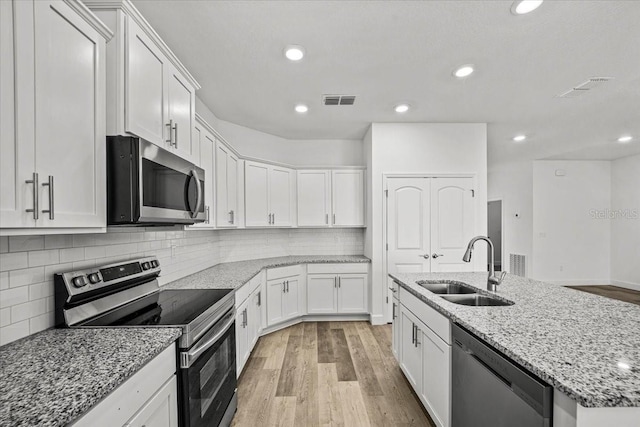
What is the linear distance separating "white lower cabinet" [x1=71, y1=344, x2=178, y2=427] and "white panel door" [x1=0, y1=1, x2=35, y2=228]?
2.05 ft

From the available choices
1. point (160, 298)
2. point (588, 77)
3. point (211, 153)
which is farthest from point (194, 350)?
point (588, 77)

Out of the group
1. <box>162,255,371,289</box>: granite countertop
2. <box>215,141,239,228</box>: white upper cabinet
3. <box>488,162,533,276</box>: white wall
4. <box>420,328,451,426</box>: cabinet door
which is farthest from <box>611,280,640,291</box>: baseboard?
<box>215,141,239,228</box>: white upper cabinet

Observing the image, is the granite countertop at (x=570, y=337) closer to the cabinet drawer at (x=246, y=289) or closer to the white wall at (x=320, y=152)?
the cabinet drawer at (x=246, y=289)

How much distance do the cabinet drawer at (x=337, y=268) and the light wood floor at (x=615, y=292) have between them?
496cm

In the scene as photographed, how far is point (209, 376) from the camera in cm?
169

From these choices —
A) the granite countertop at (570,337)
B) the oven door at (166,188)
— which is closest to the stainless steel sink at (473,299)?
the granite countertop at (570,337)

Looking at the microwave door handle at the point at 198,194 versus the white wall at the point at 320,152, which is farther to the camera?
the white wall at the point at 320,152

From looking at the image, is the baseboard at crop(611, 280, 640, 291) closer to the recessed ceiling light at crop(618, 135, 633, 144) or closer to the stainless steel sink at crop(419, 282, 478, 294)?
the recessed ceiling light at crop(618, 135, 633, 144)

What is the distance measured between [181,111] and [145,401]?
5.42ft

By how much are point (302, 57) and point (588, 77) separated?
2.75 meters

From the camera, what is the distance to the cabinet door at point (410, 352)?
216cm

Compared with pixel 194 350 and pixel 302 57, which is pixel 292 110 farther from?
pixel 194 350

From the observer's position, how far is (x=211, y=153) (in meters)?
2.83

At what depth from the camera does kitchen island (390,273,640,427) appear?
2.85ft
